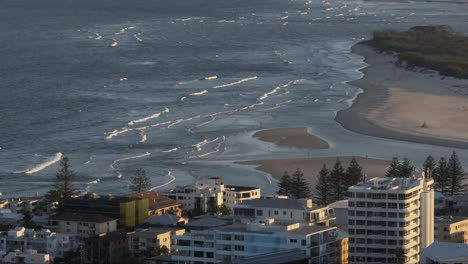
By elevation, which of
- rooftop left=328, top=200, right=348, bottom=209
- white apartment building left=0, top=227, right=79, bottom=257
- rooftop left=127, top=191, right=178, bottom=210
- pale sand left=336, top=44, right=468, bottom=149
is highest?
rooftop left=328, top=200, right=348, bottom=209

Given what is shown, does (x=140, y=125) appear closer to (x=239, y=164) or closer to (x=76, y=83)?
(x=239, y=164)

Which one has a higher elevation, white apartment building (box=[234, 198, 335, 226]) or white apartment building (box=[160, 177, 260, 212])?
white apartment building (box=[234, 198, 335, 226])

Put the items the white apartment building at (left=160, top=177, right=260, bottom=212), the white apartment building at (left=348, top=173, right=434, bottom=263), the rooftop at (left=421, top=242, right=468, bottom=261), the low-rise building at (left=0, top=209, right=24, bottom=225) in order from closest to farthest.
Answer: the rooftop at (left=421, top=242, right=468, bottom=261) < the white apartment building at (left=348, top=173, right=434, bottom=263) < the low-rise building at (left=0, top=209, right=24, bottom=225) < the white apartment building at (left=160, top=177, right=260, bottom=212)

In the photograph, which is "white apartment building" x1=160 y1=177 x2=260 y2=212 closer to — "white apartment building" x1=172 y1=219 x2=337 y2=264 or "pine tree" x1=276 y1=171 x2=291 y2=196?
"pine tree" x1=276 y1=171 x2=291 y2=196

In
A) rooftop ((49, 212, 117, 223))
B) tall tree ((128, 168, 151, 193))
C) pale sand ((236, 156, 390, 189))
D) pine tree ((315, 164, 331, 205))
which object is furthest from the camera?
pale sand ((236, 156, 390, 189))

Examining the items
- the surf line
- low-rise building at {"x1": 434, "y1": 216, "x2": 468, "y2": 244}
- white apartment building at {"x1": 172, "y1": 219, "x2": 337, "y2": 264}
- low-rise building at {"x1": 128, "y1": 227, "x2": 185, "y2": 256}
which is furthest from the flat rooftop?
the surf line

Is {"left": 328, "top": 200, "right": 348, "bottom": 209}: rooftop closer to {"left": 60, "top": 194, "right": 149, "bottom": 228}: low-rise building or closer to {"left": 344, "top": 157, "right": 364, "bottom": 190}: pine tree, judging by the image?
{"left": 344, "top": 157, "right": 364, "bottom": 190}: pine tree

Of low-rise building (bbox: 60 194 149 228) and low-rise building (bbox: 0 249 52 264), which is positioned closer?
low-rise building (bbox: 0 249 52 264)

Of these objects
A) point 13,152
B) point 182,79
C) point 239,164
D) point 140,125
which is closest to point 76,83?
point 182,79

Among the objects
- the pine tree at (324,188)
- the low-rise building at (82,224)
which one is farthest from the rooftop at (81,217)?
the pine tree at (324,188)
